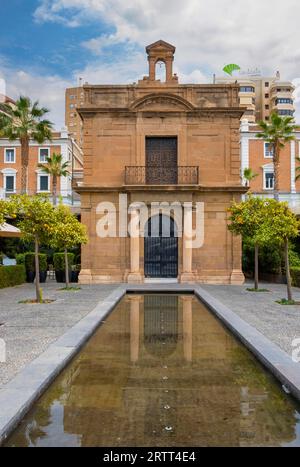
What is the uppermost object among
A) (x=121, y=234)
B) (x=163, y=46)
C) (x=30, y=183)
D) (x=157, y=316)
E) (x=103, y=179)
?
(x=163, y=46)

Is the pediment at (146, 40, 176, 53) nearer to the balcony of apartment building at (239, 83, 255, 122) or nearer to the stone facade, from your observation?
the stone facade

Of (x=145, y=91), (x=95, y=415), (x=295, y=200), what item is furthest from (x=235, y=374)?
(x=295, y=200)

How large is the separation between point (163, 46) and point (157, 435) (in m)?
24.2

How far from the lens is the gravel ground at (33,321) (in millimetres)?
7586

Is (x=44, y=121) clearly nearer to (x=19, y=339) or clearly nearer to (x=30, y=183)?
(x=30, y=183)

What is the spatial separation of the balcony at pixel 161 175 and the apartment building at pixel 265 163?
2879 centimetres

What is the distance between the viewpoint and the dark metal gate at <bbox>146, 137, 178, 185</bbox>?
25.0 metres

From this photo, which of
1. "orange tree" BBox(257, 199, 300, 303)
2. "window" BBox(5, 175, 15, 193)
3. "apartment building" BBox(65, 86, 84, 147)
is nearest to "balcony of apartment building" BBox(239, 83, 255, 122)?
"apartment building" BBox(65, 86, 84, 147)

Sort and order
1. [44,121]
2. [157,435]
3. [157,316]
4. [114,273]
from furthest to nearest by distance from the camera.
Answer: [44,121], [114,273], [157,316], [157,435]

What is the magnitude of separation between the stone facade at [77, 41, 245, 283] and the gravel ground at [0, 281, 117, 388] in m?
6.38

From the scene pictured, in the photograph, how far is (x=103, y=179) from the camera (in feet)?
81.6

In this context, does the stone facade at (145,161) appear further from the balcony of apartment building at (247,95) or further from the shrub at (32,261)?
the balcony of apartment building at (247,95)

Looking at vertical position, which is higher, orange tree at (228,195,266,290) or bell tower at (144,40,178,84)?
bell tower at (144,40,178,84)

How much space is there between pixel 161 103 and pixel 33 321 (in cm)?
1644
